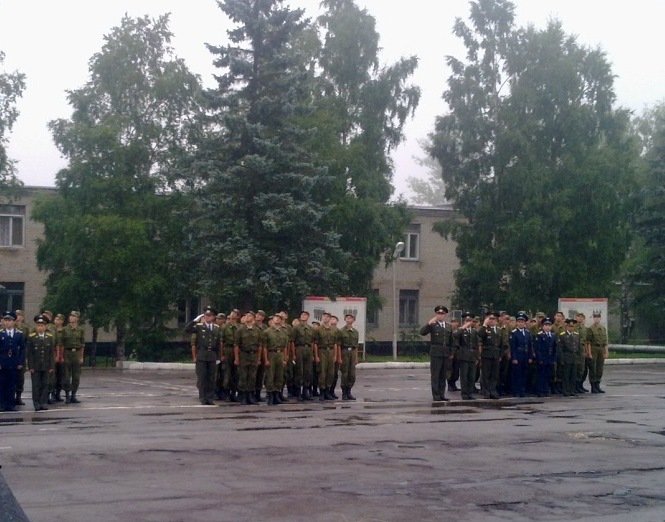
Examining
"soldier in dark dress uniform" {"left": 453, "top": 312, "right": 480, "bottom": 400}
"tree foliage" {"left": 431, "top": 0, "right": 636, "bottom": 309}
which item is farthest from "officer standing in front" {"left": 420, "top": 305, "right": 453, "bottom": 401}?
"tree foliage" {"left": 431, "top": 0, "right": 636, "bottom": 309}

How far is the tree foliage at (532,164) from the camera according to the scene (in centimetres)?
4762

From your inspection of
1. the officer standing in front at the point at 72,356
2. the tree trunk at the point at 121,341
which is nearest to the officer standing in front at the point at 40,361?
the officer standing in front at the point at 72,356

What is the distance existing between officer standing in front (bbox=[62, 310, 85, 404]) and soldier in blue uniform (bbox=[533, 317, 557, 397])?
1040 centimetres

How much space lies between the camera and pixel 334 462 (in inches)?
496

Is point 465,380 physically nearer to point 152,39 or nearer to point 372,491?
point 372,491

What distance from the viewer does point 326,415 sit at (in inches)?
739

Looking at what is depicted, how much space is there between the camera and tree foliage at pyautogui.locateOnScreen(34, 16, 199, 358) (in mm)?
38406

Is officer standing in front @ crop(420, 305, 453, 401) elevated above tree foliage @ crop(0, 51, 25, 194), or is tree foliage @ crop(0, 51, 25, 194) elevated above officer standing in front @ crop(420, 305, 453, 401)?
tree foliage @ crop(0, 51, 25, 194)

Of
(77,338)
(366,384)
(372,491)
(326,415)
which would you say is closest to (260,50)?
(366,384)

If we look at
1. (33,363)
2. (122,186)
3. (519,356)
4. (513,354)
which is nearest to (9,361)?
(33,363)

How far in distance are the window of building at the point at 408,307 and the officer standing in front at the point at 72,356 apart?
3458cm

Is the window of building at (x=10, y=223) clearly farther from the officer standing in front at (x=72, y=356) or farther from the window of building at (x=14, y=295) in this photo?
the officer standing in front at (x=72, y=356)

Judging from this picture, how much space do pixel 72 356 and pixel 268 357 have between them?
407 centimetres

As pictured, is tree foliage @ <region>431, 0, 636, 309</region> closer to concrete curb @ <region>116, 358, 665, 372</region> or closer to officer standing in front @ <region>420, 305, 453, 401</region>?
concrete curb @ <region>116, 358, 665, 372</region>
